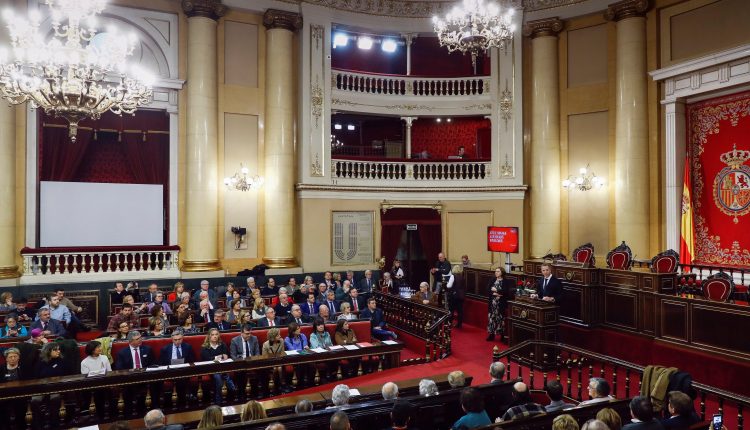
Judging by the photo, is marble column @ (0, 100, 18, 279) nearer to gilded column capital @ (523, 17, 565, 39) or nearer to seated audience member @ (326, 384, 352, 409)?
seated audience member @ (326, 384, 352, 409)

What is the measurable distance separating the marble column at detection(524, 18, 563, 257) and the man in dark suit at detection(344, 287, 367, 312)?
4.98 meters

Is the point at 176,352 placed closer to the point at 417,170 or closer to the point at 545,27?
the point at 417,170

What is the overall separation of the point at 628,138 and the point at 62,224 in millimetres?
12266

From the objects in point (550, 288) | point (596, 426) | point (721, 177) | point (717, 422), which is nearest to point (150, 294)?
point (550, 288)

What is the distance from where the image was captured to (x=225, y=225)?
39.8 ft

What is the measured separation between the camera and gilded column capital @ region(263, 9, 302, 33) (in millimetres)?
12219

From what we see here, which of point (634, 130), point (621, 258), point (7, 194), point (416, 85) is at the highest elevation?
point (416, 85)

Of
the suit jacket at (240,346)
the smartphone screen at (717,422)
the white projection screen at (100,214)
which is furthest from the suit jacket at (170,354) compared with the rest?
the white projection screen at (100,214)

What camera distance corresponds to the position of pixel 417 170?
1359 centimetres

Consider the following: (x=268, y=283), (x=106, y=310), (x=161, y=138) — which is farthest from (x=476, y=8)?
(x=106, y=310)

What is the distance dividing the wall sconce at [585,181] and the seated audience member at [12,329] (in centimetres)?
1113

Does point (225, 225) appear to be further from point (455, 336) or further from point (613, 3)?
point (613, 3)

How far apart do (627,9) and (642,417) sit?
10641 millimetres

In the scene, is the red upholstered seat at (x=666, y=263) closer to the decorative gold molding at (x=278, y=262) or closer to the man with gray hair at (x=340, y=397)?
the man with gray hair at (x=340, y=397)
